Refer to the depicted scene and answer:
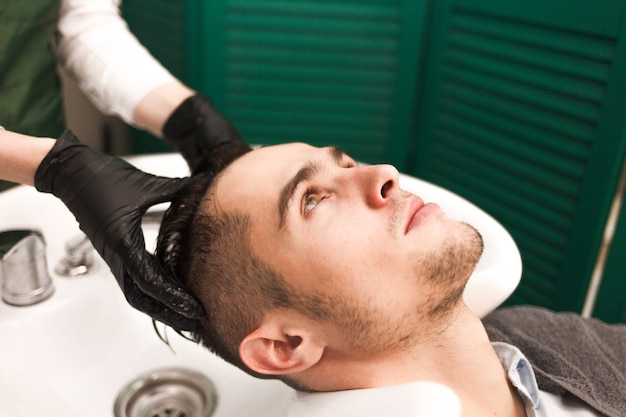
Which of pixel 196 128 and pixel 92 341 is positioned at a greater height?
pixel 196 128

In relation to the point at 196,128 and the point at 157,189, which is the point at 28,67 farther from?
the point at 157,189

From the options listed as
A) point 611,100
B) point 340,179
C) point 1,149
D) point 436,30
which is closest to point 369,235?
point 340,179

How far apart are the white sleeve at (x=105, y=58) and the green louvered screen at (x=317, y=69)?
0.49 metres

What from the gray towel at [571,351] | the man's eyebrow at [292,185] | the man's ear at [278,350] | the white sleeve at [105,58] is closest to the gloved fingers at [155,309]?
the man's ear at [278,350]

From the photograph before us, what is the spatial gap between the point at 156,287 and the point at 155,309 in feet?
0.22

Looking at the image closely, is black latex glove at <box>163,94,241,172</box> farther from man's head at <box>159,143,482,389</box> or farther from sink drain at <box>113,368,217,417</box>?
sink drain at <box>113,368,217,417</box>

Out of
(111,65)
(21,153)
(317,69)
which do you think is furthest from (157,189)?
(317,69)

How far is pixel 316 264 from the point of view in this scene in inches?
30.9

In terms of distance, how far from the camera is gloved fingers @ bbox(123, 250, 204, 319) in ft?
2.45

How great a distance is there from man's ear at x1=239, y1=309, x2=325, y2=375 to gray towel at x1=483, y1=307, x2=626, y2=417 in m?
0.44

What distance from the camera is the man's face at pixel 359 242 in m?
0.79

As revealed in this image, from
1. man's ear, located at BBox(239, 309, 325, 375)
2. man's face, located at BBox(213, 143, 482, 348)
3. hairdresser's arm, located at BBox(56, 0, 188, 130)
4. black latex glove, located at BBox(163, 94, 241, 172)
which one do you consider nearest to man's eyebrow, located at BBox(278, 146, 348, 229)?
man's face, located at BBox(213, 143, 482, 348)

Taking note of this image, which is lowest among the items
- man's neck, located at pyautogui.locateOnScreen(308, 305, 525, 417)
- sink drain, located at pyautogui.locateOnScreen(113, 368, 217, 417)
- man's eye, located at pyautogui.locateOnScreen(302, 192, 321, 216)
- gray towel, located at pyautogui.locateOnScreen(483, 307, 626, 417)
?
sink drain, located at pyautogui.locateOnScreen(113, 368, 217, 417)

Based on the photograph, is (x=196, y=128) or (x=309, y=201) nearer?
(x=309, y=201)
